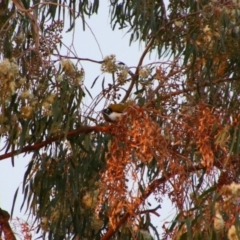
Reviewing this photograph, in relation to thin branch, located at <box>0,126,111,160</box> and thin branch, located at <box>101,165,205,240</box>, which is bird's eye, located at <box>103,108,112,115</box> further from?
thin branch, located at <box>101,165,205,240</box>

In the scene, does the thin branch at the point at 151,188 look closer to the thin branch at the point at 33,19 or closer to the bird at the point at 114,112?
the bird at the point at 114,112

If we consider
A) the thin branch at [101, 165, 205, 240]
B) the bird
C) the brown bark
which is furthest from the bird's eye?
the brown bark

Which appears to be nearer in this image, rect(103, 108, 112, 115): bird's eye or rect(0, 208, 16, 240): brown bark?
rect(103, 108, 112, 115): bird's eye

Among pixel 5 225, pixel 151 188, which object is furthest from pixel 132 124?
pixel 5 225

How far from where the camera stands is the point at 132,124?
343cm

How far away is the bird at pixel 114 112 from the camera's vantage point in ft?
12.3

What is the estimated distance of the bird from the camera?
3.76 metres

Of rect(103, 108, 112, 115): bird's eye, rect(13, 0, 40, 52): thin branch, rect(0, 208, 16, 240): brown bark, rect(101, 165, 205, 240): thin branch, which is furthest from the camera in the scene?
rect(0, 208, 16, 240): brown bark

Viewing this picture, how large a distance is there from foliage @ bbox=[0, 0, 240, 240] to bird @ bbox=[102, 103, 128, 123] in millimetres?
52

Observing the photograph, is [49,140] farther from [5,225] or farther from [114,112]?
[5,225]

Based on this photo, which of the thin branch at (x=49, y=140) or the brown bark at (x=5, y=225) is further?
the brown bark at (x=5, y=225)

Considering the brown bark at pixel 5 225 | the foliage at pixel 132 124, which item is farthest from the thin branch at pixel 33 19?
the brown bark at pixel 5 225

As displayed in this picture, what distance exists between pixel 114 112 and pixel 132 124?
0.39 metres

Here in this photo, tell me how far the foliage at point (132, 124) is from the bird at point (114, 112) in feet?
0.17
